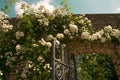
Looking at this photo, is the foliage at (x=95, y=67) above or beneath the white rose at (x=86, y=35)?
beneath

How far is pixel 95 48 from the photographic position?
6.37 metres

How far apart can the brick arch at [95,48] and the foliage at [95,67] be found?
5.54 metres

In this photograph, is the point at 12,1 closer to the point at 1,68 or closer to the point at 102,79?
the point at 1,68

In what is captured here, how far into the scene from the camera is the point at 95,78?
13734mm

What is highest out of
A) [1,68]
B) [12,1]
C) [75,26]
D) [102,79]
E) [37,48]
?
[12,1]

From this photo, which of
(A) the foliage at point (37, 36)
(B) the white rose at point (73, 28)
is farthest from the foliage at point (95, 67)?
(B) the white rose at point (73, 28)

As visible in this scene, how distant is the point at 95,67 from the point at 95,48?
7.72 meters

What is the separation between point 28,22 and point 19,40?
1.32 feet

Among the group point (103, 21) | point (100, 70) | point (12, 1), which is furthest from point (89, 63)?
point (12, 1)

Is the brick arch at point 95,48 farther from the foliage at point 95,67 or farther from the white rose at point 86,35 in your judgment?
the foliage at point 95,67

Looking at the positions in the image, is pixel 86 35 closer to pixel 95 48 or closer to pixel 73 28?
pixel 73 28

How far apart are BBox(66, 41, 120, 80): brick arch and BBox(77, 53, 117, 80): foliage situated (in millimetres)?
5537

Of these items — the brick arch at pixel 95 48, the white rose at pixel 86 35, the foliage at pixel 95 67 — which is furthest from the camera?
the foliage at pixel 95 67

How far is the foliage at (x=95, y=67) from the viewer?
13.4m
